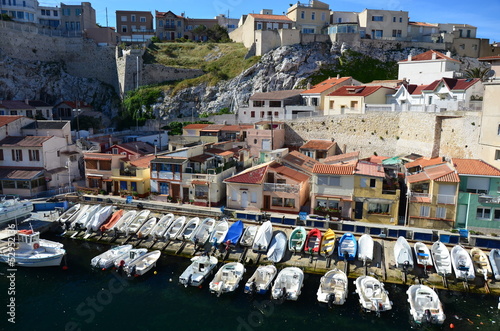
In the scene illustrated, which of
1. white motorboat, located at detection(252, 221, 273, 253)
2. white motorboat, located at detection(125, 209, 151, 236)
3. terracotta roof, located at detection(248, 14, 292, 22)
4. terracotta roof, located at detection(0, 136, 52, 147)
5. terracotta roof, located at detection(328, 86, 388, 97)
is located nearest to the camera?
white motorboat, located at detection(252, 221, 273, 253)

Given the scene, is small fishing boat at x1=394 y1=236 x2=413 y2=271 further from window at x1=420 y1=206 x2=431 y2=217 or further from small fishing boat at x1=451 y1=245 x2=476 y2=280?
window at x1=420 y1=206 x2=431 y2=217

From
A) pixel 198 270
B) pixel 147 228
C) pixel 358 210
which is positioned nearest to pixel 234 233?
pixel 198 270

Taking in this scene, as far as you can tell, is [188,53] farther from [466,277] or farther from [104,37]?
[466,277]

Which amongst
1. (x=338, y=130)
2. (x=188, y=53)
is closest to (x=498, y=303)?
(x=338, y=130)

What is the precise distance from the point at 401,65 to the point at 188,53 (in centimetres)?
3730

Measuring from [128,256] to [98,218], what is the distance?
5.75 metres

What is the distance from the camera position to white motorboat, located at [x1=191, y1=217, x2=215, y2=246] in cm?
2569

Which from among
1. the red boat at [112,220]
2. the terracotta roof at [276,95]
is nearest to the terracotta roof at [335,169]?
the red boat at [112,220]

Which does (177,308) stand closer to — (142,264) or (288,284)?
(142,264)

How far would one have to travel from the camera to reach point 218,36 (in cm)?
7975

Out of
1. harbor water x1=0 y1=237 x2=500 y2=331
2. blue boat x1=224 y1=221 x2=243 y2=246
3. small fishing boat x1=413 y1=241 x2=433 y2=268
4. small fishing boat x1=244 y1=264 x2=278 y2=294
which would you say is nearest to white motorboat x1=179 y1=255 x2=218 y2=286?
harbor water x1=0 y1=237 x2=500 y2=331

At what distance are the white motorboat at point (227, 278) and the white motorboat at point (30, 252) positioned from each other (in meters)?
10.3

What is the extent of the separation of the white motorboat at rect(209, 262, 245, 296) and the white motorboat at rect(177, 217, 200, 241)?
427 centimetres

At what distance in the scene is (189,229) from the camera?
89.5ft
